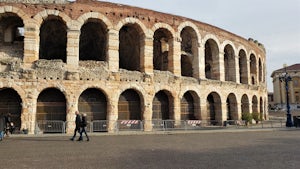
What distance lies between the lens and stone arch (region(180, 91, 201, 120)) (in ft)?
68.6

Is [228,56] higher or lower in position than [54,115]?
higher

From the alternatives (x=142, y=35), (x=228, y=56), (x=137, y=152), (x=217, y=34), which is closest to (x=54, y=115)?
(x=142, y=35)

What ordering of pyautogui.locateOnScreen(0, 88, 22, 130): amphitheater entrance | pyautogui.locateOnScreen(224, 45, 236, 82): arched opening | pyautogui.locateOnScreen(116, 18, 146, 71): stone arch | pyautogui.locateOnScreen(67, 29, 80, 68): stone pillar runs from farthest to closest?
pyautogui.locateOnScreen(224, 45, 236, 82): arched opening
pyautogui.locateOnScreen(116, 18, 146, 71): stone arch
pyautogui.locateOnScreen(67, 29, 80, 68): stone pillar
pyautogui.locateOnScreen(0, 88, 22, 130): amphitheater entrance

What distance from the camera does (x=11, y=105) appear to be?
53.9 feet

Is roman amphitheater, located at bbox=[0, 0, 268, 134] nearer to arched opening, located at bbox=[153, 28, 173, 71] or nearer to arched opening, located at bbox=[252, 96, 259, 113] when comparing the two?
arched opening, located at bbox=[153, 28, 173, 71]

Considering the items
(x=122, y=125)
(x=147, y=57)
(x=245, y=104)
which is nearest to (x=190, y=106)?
(x=147, y=57)

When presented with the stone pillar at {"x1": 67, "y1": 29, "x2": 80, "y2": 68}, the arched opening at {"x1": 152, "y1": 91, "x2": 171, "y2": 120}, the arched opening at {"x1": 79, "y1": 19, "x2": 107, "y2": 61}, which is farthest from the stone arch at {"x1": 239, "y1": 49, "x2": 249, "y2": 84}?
the stone pillar at {"x1": 67, "y1": 29, "x2": 80, "y2": 68}

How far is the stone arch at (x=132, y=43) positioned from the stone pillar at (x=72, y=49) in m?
3.58

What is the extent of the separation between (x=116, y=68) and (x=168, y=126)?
528 centimetres

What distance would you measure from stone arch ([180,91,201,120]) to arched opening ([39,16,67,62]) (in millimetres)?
10446

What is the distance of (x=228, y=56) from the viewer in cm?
2522

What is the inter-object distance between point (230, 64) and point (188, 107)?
23.3 ft

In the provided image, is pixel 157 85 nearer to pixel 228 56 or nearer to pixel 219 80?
pixel 219 80

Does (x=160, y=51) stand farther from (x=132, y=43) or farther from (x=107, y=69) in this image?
(x=107, y=69)
